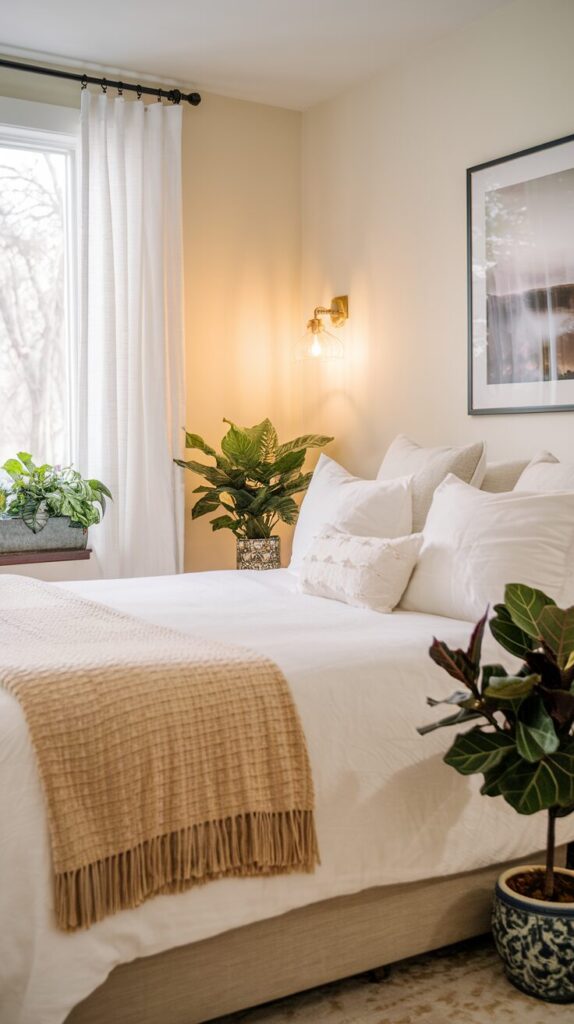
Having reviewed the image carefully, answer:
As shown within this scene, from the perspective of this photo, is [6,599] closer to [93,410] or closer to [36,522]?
[36,522]

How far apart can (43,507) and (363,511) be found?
1506mm

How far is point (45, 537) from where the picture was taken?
4.11 metres

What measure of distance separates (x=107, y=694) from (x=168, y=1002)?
58 centimetres

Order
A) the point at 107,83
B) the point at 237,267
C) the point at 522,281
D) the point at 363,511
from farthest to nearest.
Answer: the point at 237,267 < the point at 107,83 < the point at 522,281 < the point at 363,511

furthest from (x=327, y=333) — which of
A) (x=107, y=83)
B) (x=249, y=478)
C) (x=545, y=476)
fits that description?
(x=545, y=476)

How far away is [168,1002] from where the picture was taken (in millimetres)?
1850

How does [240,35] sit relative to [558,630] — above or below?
above

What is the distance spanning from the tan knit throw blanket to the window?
2.38 meters

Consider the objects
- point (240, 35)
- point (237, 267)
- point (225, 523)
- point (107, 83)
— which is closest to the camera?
point (240, 35)

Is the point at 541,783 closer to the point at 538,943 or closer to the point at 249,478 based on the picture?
the point at 538,943

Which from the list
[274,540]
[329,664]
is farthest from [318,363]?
[329,664]

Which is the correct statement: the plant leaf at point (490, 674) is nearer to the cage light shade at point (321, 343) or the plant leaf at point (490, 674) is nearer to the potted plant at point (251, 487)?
the potted plant at point (251, 487)

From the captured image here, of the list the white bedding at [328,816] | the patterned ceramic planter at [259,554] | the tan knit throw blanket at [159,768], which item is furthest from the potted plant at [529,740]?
the patterned ceramic planter at [259,554]

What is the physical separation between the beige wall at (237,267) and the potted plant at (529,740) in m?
2.83
